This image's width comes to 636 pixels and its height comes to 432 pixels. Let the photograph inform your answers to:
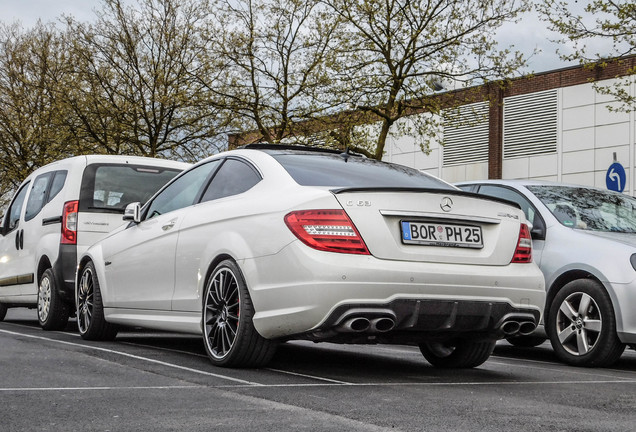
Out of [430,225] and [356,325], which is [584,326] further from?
[356,325]

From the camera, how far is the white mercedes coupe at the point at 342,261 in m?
5.49

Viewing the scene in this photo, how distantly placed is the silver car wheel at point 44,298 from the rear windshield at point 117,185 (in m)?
1.02

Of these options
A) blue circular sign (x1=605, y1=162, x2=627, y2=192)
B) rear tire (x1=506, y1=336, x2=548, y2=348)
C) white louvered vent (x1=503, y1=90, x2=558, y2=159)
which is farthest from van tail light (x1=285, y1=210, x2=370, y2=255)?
white louvered vent (x1=503, y1=90, x2=558, y2=159)

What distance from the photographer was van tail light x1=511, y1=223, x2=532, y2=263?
6117 mm

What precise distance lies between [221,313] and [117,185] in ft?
14.7

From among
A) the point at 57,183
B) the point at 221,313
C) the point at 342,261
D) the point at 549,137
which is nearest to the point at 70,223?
the point at 57,183

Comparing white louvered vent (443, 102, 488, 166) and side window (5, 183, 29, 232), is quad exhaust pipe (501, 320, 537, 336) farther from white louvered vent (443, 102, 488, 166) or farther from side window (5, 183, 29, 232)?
white louvered vent (443, 102, 488, 166)

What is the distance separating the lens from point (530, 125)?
117ft

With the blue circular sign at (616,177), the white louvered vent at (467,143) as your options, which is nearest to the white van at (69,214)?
the blue circular sign at (616,177)

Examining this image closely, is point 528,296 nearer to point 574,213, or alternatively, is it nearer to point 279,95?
point 574,213

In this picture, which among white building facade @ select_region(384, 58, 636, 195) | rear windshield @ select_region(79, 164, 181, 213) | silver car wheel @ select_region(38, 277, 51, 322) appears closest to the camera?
rear windshield @ select_region(79, 164, 181, 213)

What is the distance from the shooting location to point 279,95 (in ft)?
85.6

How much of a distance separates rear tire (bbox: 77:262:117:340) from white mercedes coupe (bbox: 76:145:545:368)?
1.58 metres

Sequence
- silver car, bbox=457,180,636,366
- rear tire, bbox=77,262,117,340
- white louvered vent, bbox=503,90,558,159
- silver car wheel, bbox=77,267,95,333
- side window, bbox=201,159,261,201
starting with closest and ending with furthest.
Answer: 1. side window, bbox=201,159,261,201
2. silver car, bbox=457,180,636,366
3. rear tire, bbox=77,262,117,340
4. silver car wheel, bbox=77,267,95,333
5. white louvered vent, bbox=503,90,558,159
